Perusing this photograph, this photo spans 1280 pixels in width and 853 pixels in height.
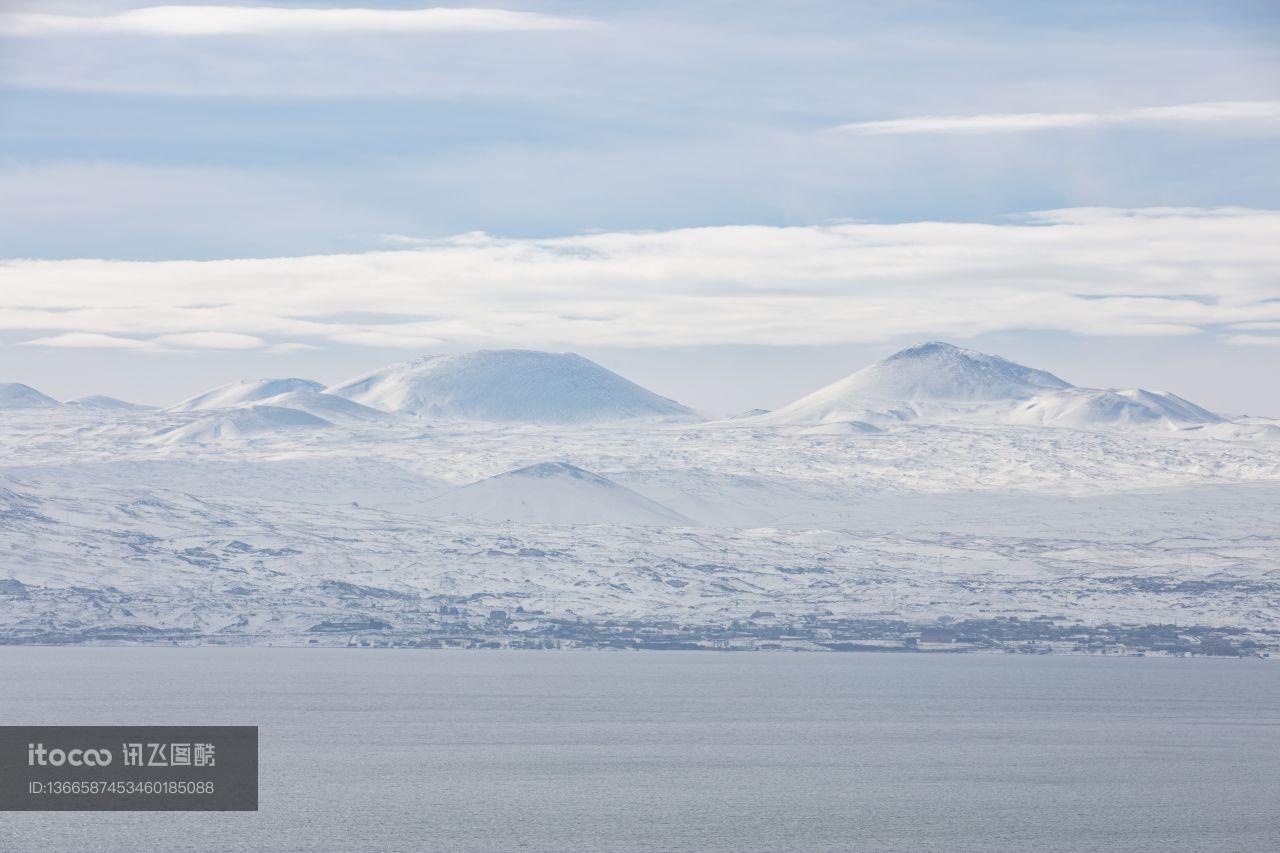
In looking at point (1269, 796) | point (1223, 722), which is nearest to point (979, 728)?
point (1223, 722)

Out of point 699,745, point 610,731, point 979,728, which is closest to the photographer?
point 699,745

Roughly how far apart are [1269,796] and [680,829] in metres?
48.1

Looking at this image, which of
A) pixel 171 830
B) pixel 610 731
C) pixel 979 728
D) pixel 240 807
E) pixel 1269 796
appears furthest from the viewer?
pixel 979 728

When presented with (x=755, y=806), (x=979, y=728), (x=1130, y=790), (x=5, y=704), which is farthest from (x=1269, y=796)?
(x=5, y=704)

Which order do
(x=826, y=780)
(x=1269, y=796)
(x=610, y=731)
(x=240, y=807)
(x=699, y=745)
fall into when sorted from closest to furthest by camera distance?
(x=240, y=807) < (x=1269, y=796) < (x=826, y=780) < (x=699, y=745) < (x=610, y=731)

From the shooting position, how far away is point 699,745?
161 meters

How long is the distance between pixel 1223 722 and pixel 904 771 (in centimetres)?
6963

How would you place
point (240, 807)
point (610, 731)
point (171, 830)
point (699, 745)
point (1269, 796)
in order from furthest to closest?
point (610, 731), point (699, 745), point (1269, 796), point (240, 807), point (171, 830)

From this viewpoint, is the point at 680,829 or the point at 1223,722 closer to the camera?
the point at 680,829

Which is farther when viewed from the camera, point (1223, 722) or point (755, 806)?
point (1223, 722)

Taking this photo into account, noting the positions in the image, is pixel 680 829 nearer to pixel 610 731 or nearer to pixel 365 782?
pixel 365 782

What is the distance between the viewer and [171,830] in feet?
355

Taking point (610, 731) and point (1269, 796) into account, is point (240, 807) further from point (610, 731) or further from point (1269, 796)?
point (1269, 796)

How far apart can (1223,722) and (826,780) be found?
263ft
